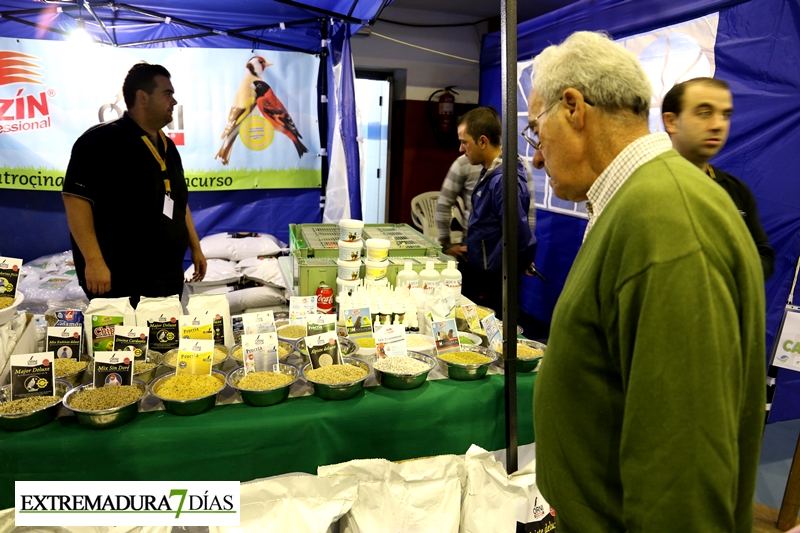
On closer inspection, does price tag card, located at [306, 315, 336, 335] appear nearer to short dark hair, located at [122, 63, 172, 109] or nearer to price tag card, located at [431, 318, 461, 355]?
price tag card, located at [431, 318, 461, 355]

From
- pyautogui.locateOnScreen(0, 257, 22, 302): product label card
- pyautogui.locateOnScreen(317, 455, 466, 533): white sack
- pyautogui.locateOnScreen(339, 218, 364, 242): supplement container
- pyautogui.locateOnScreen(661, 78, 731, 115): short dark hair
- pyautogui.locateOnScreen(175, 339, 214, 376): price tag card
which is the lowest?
pyautogui.locateOnScreen(317, 455, 466, 533): white sack

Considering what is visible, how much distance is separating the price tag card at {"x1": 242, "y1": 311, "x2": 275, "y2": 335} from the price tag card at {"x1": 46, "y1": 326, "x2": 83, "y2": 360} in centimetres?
51

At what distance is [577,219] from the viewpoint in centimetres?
428

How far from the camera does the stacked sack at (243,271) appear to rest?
370cm

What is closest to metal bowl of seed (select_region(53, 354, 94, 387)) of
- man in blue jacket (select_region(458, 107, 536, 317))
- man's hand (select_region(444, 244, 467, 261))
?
man in blue jacket (select_region(458, 107, 536, 317))

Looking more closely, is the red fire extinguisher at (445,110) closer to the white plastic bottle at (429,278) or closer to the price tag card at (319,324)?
the white plastic bottle at (429,278)

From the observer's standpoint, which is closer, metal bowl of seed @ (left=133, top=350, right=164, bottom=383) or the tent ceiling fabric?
metal bowl of seed @ (left=133, top=350, right=164, bottom=383)

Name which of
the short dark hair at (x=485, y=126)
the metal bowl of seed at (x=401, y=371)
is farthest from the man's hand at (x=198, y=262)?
the short dark hair at (x=485, y=126)

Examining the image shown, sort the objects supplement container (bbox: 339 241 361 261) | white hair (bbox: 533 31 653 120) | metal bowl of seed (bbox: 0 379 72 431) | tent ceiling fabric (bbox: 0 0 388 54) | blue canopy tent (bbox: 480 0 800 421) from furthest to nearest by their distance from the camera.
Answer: tent ceiling fabric (bbox: 0 0 388 54)
blue canopy tent (bbox: 480 0 800 421)
supplement container (bbox: 339 241 361 261)
metal bowl of seed (bbox: 0 379 72 431)
white hair (bbox: 533 31 653 120)

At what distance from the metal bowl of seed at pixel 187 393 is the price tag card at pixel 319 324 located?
1.04 ft

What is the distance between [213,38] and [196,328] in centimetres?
309

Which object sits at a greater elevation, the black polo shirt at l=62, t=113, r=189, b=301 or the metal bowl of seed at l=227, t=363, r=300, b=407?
the black polo shirt at l=62, t=113, r=189, b=301

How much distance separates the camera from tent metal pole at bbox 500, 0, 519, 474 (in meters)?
1.47

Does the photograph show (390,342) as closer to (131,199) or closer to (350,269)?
(350,269)
